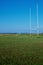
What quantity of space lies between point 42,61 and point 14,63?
185 cm

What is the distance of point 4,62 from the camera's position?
9.60 metres

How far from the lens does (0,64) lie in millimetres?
9219

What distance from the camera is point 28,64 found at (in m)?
9.28

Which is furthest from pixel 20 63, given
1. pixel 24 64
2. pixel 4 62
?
pixel 4 62

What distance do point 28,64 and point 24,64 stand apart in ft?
0.74

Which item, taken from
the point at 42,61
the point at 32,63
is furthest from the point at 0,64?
the point at 42,61

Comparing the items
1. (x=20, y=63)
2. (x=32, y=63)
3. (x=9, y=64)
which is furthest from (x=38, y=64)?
(x=9, y=64)

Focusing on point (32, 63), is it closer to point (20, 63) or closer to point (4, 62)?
point (20, 63)

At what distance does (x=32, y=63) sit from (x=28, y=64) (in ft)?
1.11

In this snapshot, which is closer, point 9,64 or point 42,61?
point 9,64

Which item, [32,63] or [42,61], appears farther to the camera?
[42,61]

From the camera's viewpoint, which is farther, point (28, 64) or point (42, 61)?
point (42, 61)

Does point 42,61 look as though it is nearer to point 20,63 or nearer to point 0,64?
point 20,63

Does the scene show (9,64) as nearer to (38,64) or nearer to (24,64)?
(24,64)
